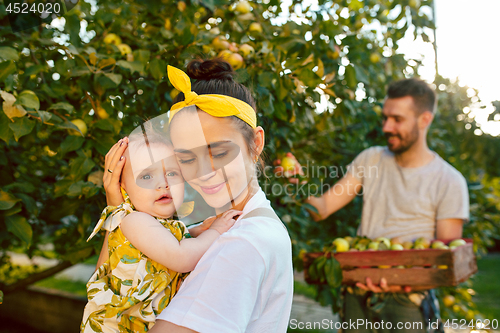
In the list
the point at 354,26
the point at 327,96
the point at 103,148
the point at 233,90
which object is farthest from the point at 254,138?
the point at 354,26

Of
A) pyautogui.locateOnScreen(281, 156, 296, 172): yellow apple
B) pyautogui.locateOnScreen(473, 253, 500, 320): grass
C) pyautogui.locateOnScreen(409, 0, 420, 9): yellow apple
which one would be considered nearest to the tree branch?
pyautogui.locateOnScreen(281, 156, 296, 172): yellow apple

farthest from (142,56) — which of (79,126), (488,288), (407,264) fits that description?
(488,288)

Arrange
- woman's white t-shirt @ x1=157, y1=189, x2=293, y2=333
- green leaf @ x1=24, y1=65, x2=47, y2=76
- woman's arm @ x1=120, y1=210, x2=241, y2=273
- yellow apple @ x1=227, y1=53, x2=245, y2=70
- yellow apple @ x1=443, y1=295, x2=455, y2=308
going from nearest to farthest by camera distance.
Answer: woman's white t-shirt @ x1=157, y1=189, x2=293, y2=333, woman's arm @ x1=120, y1=210, x2=241, y2=273, green leaf @ x1=24, y1=65, x2=47, y2=76, yellow apple @ x1=227, y1=53, x2=245, y2=70, yellow apple @ x1=443, y1=295, x2=455, y2=308

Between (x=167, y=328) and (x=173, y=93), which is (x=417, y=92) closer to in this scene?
(x=173, y=93)

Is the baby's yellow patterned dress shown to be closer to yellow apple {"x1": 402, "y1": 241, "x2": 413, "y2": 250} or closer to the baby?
the baby

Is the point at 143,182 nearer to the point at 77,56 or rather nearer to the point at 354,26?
the point at 77,56

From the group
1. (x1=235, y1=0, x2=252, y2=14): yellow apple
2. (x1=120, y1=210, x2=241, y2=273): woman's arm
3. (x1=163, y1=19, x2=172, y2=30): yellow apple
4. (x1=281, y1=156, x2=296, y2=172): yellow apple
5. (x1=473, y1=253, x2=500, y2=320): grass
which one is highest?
(x1=235, y1=0, x2=252, y2=14): yellow apple

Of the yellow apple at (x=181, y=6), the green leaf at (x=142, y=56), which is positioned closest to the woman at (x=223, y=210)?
the green leaf at (x=142, y=56)

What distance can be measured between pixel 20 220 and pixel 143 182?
0.58m

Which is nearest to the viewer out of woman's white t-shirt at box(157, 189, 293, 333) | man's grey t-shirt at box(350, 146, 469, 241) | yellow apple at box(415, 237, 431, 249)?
woman's white t-shirt at box(157, 189, 293, 333)

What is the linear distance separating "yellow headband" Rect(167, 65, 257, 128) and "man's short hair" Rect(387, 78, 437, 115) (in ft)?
5.46

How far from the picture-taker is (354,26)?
7.76 ft

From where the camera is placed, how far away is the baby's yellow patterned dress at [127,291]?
3.64 ft

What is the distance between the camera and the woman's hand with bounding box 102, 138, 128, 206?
4.08ft
